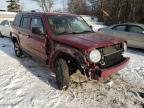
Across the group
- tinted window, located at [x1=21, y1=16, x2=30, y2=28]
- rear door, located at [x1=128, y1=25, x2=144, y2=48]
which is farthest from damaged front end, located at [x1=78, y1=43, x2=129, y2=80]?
rear door, located at [x1=128, y1=25, x2=144, y2=48]

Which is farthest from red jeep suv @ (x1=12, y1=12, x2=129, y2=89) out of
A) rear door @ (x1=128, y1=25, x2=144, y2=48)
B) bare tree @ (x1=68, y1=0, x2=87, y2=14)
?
bare tree @ (x1=68, y1=0, x2=87, y2=14)

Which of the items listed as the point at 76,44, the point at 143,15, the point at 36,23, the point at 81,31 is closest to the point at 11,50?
the point at 36,23

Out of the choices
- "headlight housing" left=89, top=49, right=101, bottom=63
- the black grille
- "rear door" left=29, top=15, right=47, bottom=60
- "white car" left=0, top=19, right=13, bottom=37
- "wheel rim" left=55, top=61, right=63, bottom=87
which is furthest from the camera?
"white car" left=0, top=19, right=13, bottom=37

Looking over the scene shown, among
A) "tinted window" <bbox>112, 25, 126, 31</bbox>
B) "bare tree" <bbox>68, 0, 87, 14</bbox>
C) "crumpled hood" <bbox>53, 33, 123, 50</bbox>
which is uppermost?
"bare tree" <bbox>68, 0, 87, 14</bbox>

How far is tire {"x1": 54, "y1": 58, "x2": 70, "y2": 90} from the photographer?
199 inches

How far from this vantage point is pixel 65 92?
17.0ft

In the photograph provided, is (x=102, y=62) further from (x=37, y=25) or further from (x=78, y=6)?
(x=78, y=6)

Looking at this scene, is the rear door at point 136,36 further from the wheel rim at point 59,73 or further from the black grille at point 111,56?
the wheel rim at point 59,73

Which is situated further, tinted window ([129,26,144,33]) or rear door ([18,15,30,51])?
tinted window ([129,26,144,33])

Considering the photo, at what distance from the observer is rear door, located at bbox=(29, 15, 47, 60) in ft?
19.1

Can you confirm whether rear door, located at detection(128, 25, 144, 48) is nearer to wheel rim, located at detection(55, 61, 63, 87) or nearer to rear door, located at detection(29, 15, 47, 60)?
rear door, located at detection(29, 15, 47, 60)

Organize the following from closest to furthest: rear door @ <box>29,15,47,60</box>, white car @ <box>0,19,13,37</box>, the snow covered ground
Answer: the snow covered ground, rear door @ <box>29,15,47,60</box>, white car @ <box>0,19,13,37</box>

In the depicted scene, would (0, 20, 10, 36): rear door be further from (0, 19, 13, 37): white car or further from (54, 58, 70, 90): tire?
(54, 58, 70, 90): tire

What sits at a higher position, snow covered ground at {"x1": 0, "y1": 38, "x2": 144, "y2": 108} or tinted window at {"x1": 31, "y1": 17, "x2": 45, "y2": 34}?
tinted window at {"x1": 31, "y1": 17, "x2": 45, "y2": 34}
